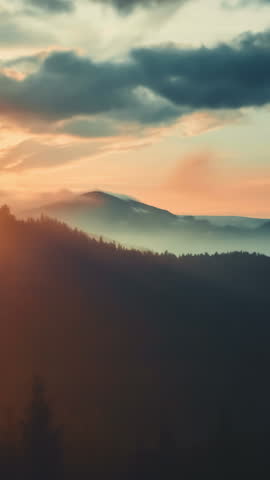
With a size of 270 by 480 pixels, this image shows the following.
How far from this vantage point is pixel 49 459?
83.9 m

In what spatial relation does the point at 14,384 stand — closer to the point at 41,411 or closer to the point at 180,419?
the point at 180,419

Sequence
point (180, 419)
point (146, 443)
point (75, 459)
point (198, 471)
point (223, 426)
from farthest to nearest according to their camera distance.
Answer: point (180, 419) → point (146, 443) → point (75, 459) → point (198, 471) → point (223, 426)

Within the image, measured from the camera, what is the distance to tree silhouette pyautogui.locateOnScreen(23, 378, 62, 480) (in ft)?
273

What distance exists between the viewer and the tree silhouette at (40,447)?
8319 cm

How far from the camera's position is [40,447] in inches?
3307

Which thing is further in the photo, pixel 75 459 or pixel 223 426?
pixel 75 459

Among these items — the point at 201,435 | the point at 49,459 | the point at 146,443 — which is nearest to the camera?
the point at 49,459

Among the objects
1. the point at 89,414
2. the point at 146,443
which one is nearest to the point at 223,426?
the point at 146,443

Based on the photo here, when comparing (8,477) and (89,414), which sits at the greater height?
(8,477)

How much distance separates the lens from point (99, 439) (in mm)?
166500

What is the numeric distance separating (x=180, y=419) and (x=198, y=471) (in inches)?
2463

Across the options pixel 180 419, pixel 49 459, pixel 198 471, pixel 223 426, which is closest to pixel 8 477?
pixel 49 459

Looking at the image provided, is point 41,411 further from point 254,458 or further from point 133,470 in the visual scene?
point 254,458

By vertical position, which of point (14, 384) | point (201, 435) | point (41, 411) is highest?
point (41, 411)
